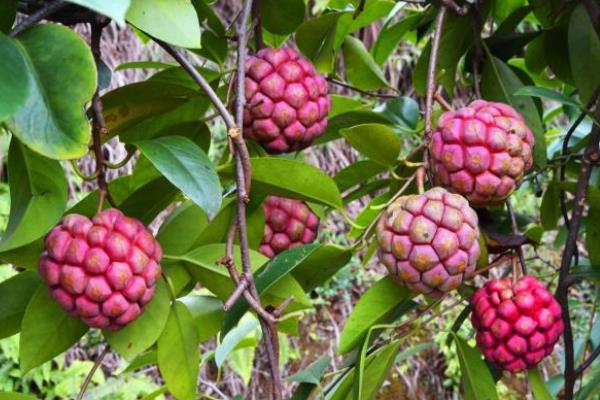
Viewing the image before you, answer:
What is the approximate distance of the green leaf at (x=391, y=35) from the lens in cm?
111

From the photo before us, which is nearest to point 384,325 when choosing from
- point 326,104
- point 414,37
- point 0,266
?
point 326,104

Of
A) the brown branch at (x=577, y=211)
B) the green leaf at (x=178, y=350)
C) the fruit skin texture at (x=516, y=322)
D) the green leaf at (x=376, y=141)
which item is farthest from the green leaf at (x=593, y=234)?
the green leaf at (x=178, y=350)

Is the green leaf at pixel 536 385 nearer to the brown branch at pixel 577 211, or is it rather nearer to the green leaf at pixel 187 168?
the brown branch at pixel 577 211

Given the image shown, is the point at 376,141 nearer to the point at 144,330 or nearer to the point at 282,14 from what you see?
the point at 282,14

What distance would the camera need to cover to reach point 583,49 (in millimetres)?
835

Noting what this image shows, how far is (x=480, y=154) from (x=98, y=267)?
0.34m

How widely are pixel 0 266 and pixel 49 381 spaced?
41 cm

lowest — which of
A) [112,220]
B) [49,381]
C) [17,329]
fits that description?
[49,381]

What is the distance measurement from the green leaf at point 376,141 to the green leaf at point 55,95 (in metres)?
0.28

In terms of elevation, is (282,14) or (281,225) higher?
(282,14)

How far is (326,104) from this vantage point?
76 centimetres

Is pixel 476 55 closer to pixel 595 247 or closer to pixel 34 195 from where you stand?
pixel 595 247

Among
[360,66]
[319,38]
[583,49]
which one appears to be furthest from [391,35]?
[583,49]

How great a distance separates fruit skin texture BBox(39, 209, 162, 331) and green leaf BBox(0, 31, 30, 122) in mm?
181
